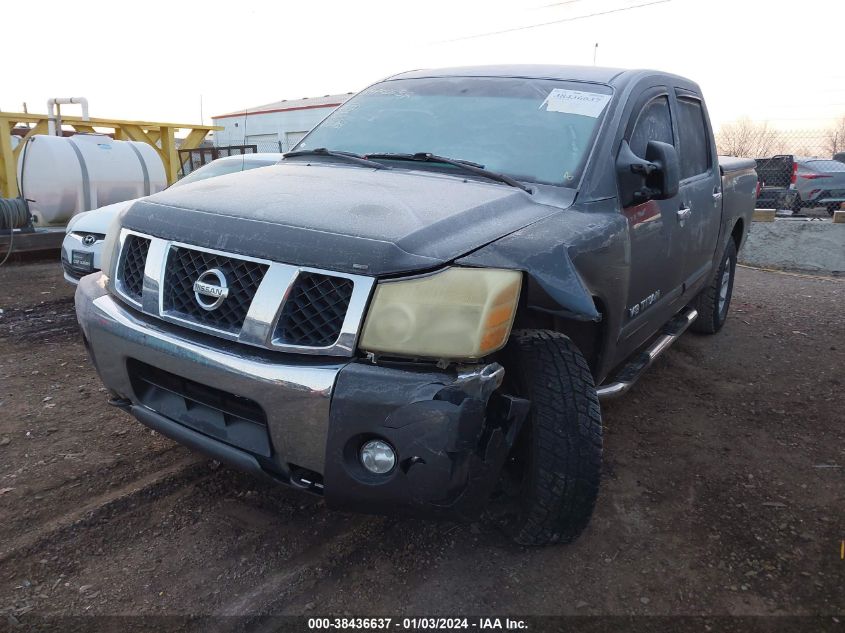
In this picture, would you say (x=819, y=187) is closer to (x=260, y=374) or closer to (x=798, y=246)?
(x=798, y=246)

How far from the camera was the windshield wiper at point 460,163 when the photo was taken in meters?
2.61

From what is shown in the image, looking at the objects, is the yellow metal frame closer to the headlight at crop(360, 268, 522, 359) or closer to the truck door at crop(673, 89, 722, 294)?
the truck door at crop(673, 89, 722, 294)

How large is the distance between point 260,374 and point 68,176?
798 centimetres

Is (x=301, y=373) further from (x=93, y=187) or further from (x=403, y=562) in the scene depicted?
(x=93, y=187)

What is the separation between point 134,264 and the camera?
2.39 meters

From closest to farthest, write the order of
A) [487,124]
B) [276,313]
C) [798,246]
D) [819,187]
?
[276,313], [487,124], [798,246], [819,187]

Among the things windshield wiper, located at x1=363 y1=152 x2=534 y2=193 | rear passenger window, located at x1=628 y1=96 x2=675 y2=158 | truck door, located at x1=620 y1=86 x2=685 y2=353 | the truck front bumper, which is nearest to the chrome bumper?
the truck front bumper

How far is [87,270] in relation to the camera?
18.0 ft

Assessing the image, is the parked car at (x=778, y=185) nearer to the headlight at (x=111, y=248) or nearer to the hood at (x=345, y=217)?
the hood at (x=345, y=217)

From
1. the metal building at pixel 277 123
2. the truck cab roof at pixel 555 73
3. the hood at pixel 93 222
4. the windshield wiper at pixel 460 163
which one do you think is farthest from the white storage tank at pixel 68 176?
the metal building at pixel 277 123

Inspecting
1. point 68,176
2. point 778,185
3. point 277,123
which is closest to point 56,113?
point 68,176

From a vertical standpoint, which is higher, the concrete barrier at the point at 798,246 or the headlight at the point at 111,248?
the headlight at the point at 111,248

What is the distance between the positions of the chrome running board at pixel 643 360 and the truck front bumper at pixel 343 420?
0.96 meters

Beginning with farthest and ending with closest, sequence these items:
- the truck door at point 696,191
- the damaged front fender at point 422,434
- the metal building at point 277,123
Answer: the metal building at point 277,123
the truck door at point 696,191
the damaged front fender at point 422,434
